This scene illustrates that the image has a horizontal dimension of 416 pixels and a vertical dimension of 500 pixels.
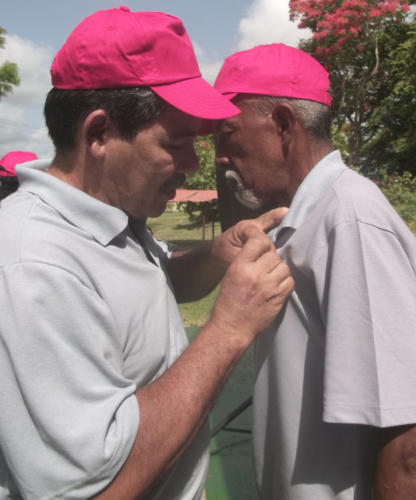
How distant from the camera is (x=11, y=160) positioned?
18.7 feet

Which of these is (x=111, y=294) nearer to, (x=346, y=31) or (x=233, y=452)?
(x=233, y=452)

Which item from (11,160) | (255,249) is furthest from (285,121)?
(11,160)

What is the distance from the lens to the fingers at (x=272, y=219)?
1.94 meters

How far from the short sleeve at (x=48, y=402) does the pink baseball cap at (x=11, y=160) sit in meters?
4.43

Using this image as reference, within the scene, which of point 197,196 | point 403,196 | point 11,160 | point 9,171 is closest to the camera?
point 9,171

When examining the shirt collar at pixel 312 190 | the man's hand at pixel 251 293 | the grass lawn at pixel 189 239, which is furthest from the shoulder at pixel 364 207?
the grass lawn at pixel 189 239

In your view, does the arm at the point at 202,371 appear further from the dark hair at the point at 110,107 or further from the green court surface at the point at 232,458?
the green court surface at the point at 232,458

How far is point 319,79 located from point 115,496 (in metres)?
1.65

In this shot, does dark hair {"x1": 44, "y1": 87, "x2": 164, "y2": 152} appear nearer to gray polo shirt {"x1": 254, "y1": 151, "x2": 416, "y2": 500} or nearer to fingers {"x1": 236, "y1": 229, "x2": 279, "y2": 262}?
fingers {"x1": 236, "y1": 229, "x2": 279, "y2": 262}

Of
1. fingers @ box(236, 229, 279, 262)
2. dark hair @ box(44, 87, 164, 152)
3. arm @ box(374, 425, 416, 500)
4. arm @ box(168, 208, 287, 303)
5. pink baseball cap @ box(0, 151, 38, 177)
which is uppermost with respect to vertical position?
dark hair @ box(44, 87, 164, 152)

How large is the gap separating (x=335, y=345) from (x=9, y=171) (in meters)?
4.83

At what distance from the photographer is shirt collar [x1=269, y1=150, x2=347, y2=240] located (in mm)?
1651

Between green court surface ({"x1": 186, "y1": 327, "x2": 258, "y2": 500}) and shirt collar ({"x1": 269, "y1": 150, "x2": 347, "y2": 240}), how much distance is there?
183 cm

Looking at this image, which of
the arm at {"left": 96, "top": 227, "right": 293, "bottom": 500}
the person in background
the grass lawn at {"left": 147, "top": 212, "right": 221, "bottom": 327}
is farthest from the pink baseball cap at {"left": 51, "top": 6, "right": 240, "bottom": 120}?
the grass lawn at {"left": 147, "top": 212, "right": 221, "bottom": 327}
